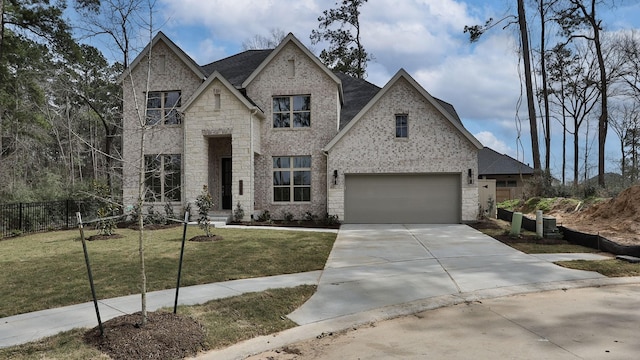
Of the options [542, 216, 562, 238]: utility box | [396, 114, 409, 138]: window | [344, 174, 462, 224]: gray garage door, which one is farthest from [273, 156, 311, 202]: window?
[542, 216, 562, 238]: utility box

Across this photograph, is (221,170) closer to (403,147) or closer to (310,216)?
(310,216)

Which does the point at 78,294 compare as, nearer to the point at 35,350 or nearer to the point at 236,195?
the point at 35,350

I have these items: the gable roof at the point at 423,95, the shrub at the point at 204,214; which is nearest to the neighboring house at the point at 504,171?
the gable roof at the point at 423,95

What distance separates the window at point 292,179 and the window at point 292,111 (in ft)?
5.29

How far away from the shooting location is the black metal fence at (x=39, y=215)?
14.8 meters

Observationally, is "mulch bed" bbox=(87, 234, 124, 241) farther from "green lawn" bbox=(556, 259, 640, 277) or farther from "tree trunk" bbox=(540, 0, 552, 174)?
"tree trunk" bbox=(540, 0, 552, 174)

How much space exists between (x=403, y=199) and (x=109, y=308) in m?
13.6

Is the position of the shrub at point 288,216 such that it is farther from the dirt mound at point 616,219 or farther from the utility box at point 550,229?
the dirt mound at point 616,219

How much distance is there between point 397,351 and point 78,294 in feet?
16.7

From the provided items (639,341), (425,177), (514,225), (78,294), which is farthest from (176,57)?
(639,341)

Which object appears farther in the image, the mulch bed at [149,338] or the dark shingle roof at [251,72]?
the dark shingle roof at [251,72]

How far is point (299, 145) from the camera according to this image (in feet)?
60.7

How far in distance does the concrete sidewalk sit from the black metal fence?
37.0 ft

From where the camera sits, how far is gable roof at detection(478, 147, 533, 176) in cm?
3272
